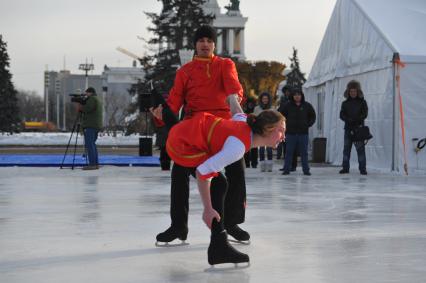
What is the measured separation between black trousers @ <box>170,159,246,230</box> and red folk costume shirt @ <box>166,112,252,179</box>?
0.73 meters

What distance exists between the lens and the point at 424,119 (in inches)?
615

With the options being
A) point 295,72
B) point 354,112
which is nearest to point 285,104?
point 354,112

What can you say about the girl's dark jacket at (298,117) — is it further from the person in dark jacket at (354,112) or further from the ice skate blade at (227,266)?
the ice skate blade at (227,266)

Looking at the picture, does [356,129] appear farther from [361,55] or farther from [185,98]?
[185,98]

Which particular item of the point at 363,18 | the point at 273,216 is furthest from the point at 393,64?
the point at 273,216

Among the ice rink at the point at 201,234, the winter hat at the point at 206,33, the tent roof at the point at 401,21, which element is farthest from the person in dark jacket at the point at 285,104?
the winter hat at the point at 206,33

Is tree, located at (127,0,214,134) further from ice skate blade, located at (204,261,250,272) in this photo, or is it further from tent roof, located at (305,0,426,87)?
ice skate blade, located at (204,261,250,272)

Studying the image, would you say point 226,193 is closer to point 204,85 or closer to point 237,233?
point 237,233

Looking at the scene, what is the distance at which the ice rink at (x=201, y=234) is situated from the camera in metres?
4.89

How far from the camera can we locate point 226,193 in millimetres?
5980

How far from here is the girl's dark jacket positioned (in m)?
15.4

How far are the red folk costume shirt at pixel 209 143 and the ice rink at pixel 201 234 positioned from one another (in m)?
0.64

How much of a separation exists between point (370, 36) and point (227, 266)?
12.2 meters

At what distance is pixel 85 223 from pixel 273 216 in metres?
1.80
